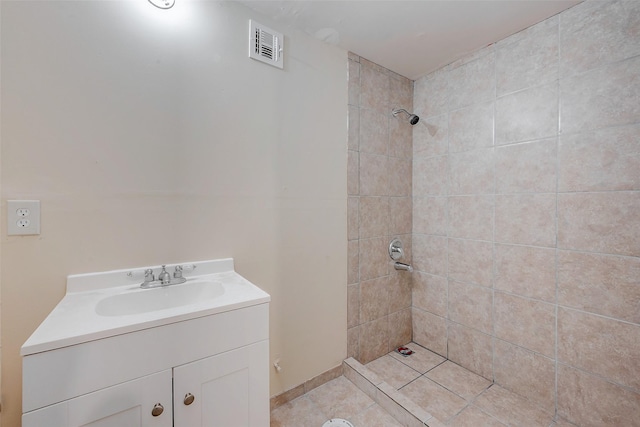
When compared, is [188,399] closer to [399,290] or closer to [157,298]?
[157,298]

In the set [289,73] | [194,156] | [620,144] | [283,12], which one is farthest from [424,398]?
[283,12]

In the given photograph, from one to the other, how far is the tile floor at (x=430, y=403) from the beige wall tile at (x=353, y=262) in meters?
0.67

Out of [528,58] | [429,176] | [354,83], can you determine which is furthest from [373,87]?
[528,58]

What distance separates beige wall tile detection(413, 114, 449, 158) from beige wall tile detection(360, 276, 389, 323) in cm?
105

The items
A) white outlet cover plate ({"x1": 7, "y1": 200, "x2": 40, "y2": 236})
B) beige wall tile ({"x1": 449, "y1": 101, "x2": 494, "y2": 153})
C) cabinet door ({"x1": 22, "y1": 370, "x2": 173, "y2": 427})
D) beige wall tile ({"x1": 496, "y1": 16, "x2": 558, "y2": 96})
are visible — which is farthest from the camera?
beige wall tile ({"x1": 449, "y1": 101, "x2": 494, "y2": 153})

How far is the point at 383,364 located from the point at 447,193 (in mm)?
1357

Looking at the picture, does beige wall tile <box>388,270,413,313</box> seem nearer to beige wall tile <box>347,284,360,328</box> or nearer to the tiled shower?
the tiled shower

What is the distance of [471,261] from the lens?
1.85 m

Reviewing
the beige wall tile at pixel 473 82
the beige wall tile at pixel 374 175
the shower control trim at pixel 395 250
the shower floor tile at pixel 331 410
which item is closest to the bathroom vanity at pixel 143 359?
the shower floor tile at pixel 331 410

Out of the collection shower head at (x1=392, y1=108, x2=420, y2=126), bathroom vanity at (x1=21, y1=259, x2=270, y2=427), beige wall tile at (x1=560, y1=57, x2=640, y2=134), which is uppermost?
shower head at (x1=392, y1=108, x2=420, y2=126)

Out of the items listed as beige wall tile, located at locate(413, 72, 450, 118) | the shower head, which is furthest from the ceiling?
the shower head

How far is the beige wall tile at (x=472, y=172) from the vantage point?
5.75 feet

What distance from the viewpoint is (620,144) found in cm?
126

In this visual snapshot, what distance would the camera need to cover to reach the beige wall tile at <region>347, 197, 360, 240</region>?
1.83 meters
